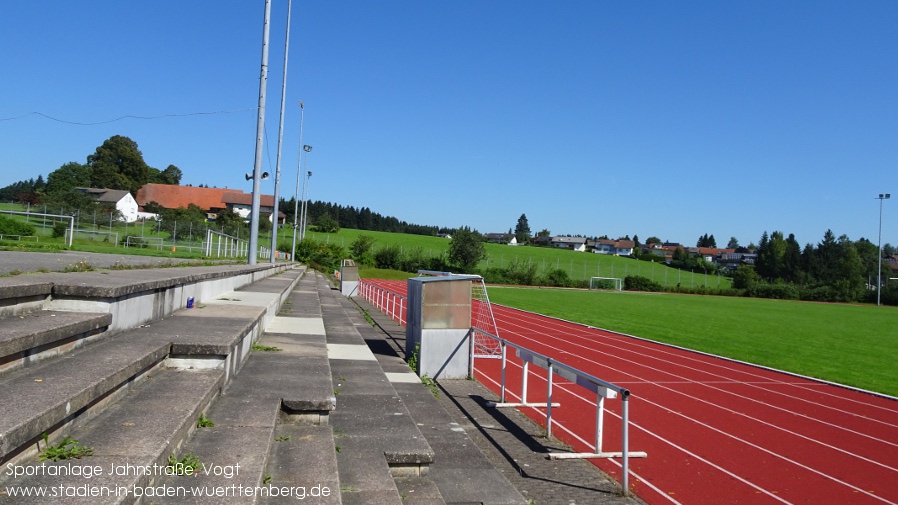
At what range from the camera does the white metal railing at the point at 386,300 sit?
1941cm

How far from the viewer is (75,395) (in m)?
2.60

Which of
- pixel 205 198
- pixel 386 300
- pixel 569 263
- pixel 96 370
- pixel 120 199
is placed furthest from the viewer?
pixel 569 263

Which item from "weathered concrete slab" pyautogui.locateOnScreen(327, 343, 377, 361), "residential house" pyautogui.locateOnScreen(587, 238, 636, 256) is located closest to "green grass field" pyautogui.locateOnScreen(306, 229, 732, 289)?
"weathered concrete slab" pyautogui.locateOnScreen(327, 343, 377, 361)

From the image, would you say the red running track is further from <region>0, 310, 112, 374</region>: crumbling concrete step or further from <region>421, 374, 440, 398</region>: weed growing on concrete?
<region>0, 310, 112, 374</region>: crumbling concrete step

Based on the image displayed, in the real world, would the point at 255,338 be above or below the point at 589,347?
above

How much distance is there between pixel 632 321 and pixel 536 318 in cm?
445

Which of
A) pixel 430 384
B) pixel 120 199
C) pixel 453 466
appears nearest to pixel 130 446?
pixel 453 466

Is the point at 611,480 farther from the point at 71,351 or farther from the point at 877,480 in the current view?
the point at 71,351

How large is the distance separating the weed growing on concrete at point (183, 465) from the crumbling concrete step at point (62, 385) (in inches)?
17.3

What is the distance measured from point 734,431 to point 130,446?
783 cm

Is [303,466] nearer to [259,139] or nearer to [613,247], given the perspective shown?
[259,139]

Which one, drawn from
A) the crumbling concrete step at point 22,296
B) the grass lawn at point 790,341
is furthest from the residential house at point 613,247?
the crumbling concrete step at point 22,296

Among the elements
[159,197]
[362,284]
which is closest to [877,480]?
[362,284]

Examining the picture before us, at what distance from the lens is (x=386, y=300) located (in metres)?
25.6
